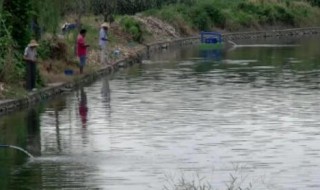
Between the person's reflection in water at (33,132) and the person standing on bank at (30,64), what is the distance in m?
2.28

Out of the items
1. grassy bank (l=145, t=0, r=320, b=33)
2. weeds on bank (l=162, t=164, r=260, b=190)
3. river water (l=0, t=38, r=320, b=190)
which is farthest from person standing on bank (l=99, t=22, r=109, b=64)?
grassy bank (l=145, t=0, r=320, b=33)

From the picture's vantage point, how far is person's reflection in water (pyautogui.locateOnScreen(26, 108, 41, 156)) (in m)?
20.8

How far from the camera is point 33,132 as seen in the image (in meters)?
23.3

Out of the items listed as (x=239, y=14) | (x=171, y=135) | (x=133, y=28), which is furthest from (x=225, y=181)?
(x=239, y=14)

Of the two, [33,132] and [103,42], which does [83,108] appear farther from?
[103,42]

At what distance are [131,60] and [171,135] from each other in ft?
78.2

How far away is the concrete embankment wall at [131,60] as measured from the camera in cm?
2807

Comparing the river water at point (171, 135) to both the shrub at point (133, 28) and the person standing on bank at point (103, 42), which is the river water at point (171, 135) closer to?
the person standing on bank at point (103, 42)

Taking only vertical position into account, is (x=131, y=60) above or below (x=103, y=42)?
below

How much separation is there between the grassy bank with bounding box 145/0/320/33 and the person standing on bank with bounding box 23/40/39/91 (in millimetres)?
34836

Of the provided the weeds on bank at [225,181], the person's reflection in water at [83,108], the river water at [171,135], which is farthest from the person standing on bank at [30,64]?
the weeds on bank at [225,181]

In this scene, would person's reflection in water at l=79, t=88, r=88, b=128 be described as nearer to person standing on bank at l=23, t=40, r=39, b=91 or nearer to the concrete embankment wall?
the concrete embankment wall

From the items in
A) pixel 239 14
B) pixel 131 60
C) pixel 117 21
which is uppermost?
pixel 117 21

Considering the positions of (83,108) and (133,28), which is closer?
(83,108)
